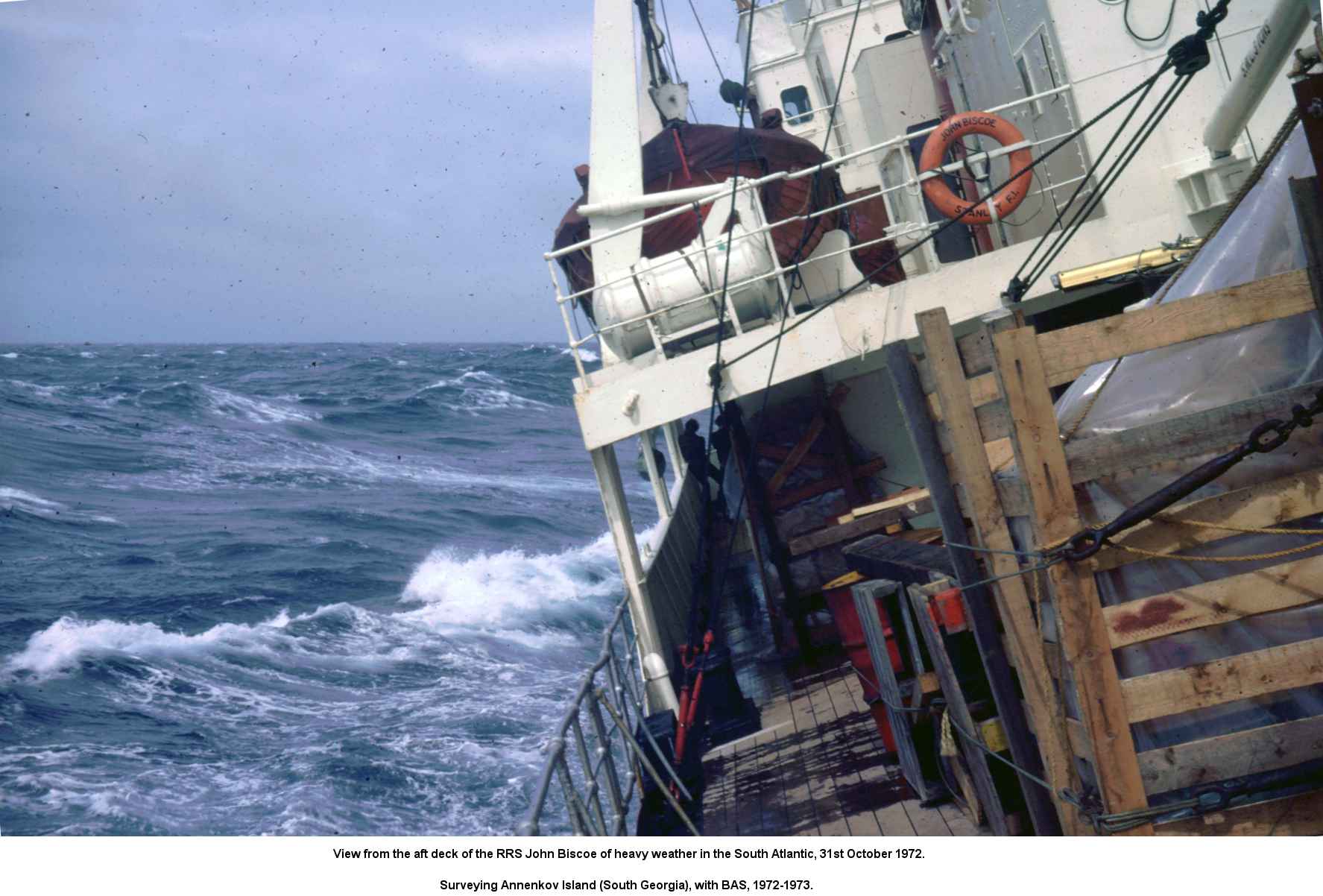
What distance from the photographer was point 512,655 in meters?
16.5

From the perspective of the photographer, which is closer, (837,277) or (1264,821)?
(1264,821)

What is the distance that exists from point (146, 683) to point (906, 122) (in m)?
11.5

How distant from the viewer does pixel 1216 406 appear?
13.0 ft

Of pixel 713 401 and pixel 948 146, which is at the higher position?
pixel 948 146

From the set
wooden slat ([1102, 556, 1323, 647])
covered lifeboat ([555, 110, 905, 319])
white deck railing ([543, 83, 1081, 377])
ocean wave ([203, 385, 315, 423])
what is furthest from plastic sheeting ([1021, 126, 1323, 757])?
ocean wave ([203, 385, 315, 423])

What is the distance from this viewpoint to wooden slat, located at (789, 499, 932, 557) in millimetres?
8688

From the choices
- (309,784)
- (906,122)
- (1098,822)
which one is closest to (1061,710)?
(1098,822)

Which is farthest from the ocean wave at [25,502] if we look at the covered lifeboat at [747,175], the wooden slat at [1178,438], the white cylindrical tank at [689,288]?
the wooden slat at [1178,438]

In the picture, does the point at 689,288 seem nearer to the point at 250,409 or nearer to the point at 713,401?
the point at 713,401

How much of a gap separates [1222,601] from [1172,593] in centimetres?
17

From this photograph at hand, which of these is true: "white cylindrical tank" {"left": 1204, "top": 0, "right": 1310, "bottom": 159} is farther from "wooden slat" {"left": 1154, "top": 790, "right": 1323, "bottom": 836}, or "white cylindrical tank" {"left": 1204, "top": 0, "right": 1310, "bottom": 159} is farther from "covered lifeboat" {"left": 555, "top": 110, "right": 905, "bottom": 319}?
"covered lifeboat" {"left": 555, "top": 110, "right": 905, "bottom": 319}

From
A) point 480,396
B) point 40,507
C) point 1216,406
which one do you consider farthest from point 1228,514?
point 480,396

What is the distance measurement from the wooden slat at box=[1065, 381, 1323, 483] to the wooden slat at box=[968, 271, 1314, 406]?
0.26m
